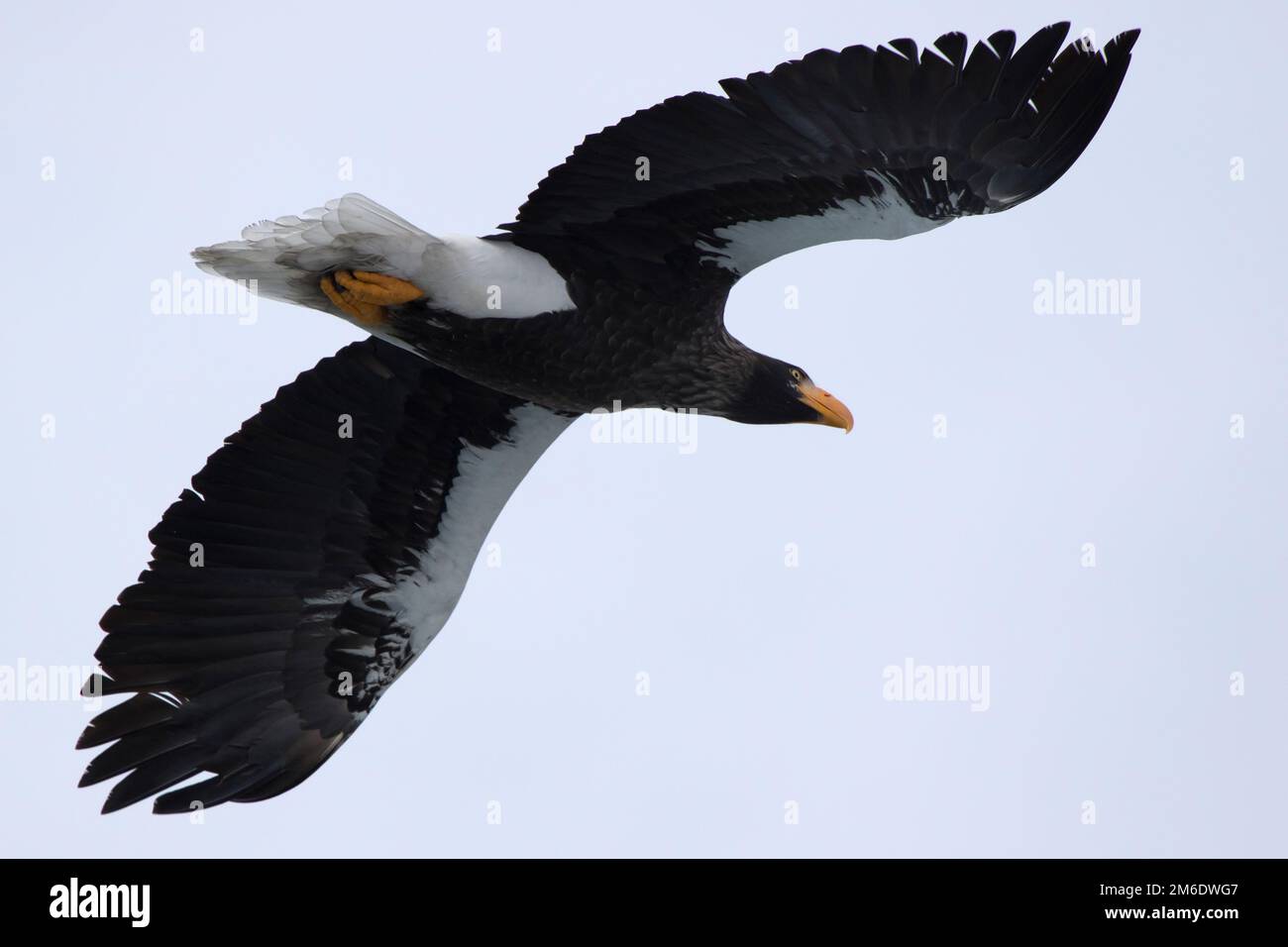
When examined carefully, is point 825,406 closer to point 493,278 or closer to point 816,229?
point 816,229

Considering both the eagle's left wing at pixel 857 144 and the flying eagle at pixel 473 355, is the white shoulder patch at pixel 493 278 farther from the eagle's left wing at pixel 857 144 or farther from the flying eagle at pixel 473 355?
the eagle's left wing at pixel 857 144

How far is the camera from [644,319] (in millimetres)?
7902

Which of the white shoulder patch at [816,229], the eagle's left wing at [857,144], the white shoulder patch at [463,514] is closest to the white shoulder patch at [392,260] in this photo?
the eagle's left wing at [857,144]

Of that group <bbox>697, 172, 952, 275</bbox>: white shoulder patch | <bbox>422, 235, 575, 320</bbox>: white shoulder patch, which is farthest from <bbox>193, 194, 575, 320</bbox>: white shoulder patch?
<bbox>697, 172, 952, 275</bbox>: white shoulder patch

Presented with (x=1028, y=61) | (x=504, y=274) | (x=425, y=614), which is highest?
(x=1028, y=61)

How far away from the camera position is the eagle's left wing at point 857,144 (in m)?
7.04

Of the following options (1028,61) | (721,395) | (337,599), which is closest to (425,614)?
(337,599)

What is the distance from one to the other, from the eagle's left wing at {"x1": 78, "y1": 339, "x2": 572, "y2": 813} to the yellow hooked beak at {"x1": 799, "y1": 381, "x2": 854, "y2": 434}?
1.21m

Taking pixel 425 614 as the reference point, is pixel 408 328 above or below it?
above

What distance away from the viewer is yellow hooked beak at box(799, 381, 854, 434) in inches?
330

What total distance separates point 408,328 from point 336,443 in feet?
3.12

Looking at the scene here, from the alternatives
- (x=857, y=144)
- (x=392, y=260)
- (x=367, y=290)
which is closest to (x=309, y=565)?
(x=367, y=290)

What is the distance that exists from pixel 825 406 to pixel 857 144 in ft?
5.24

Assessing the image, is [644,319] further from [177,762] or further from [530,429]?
[177,762]
